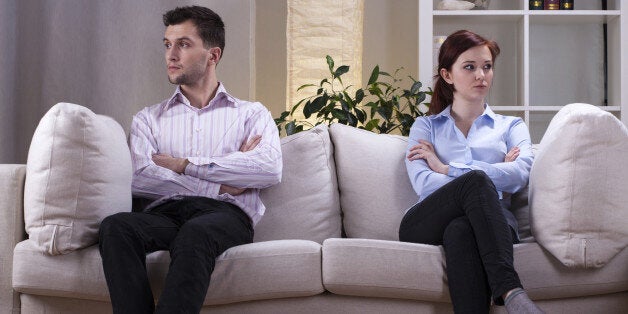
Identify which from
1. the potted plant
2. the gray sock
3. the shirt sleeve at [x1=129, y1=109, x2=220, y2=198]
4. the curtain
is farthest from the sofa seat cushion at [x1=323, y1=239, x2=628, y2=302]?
Result: the curtain

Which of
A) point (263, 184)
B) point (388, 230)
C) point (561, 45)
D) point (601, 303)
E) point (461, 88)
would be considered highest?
point (561, 45)

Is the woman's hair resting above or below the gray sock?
above

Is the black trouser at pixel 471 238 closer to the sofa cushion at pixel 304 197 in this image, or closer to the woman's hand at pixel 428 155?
the woman's hand at pixel 428 155

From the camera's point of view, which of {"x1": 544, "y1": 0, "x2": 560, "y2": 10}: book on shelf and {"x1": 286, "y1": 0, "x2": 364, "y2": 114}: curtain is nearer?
{"x1": 286, "y1": 0, "x2": 364, "y2": 114}: curtain

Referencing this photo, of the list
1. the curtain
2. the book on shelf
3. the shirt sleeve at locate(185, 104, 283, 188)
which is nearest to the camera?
the shirt sleeve at locate(185, 104, 283, 188)

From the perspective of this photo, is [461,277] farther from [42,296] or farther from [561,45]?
[561,45]

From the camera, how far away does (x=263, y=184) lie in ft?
7.78

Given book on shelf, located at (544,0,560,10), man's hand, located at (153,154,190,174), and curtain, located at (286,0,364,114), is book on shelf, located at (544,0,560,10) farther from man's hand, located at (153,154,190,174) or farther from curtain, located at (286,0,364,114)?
man's hand, located at (153,154,190,174)

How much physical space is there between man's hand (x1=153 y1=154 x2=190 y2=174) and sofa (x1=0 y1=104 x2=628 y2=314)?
15 cm

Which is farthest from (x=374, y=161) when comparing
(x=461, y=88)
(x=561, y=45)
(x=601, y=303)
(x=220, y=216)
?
(x=561, y=45)

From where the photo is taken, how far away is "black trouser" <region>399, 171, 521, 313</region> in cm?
193

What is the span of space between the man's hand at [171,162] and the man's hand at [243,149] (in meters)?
0.13

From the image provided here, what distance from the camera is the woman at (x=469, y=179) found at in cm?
195

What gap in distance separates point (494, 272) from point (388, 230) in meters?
0.64
